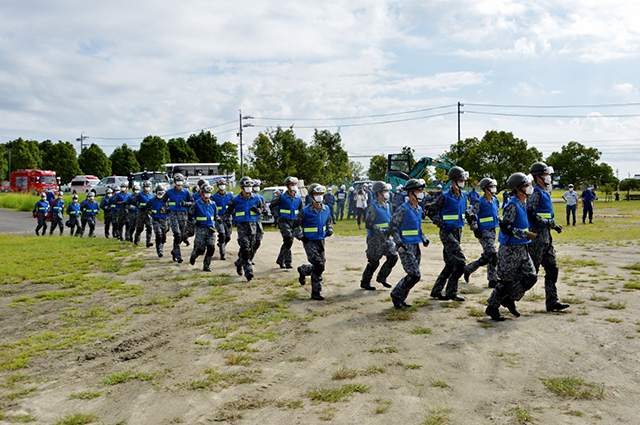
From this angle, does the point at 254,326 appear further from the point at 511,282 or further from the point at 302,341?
the point at 511,282

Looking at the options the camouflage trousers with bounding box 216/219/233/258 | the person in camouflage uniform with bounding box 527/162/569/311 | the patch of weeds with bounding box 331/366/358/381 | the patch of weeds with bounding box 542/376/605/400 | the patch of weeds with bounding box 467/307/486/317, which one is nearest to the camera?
the patch of weeds with bounding box 542/376/605/400

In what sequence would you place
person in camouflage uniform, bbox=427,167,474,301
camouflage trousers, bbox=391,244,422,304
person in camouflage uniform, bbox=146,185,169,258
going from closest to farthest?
camouflage trousers, bbox=391,244,422,304 → person in camouflage uniform, bbox=427,167,474,301 → person in camouflage uniform, bbox=146,185,169,258

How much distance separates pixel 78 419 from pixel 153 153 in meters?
80.2

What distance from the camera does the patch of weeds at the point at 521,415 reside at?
4.50 metres

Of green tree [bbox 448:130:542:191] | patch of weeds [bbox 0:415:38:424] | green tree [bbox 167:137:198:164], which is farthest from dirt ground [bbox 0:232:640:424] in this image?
green tree [bbox 167:137:198:164]

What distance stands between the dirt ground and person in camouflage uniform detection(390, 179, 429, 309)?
0.40 metres

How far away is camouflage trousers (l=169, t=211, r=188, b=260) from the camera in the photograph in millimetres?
14273

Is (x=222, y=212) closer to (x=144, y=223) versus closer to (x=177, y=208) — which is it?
(x=177, y=208)

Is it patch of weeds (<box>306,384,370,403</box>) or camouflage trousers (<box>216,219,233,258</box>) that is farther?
camouflage trousers (<box>216,219,233,258</box>)

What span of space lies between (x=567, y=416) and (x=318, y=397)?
228 centimetres

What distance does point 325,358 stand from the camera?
626 cm

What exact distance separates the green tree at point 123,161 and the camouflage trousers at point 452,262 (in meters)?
78.1

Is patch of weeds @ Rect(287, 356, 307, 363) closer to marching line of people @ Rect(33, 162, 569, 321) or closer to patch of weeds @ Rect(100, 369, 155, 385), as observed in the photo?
patch of weeds @ Rect(100, 369, 155, 385)

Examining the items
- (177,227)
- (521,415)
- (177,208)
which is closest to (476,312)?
(521,415)
